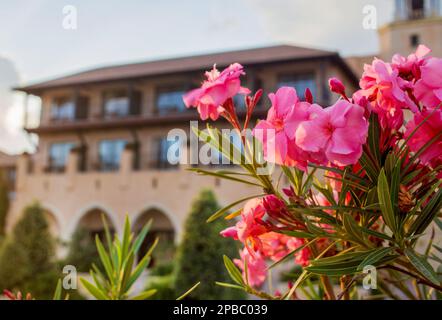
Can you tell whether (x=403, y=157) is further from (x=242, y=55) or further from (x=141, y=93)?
(x=141, y=93)

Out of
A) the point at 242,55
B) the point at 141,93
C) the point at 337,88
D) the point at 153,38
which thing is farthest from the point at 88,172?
the point at 337,88

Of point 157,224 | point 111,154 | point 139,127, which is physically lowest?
point 157,224

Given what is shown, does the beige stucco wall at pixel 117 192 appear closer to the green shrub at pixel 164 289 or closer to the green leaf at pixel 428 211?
the green shrub at pixel 164 289

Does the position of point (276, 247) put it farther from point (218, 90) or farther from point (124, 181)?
point (124, 181)

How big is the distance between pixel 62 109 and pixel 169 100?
5481 millimetres

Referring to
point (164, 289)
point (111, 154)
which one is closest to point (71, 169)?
point (111, 154)

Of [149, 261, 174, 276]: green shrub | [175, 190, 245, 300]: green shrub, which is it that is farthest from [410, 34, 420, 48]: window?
[175, 190, 245, 300]: green shrub

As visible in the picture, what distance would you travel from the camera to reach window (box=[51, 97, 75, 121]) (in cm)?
2319

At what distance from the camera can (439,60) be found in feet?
3.76

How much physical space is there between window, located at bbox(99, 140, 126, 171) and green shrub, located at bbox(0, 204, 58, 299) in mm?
9445

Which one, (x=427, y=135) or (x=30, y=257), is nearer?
(x=427, y=135)

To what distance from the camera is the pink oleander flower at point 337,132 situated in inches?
40.3

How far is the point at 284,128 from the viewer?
3.52 feet
